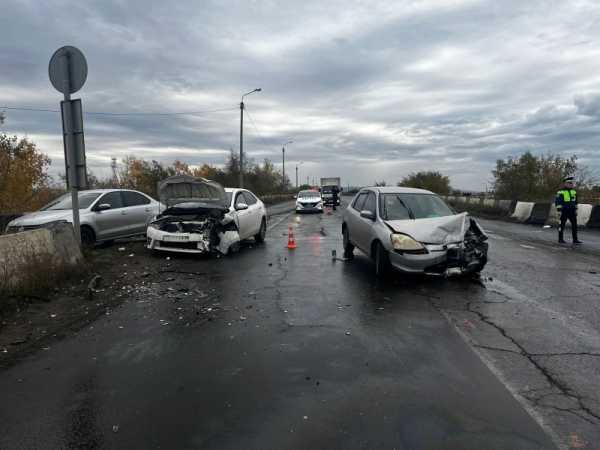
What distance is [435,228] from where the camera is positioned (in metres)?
6.61

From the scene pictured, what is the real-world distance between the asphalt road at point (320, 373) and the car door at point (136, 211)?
4.92 metres

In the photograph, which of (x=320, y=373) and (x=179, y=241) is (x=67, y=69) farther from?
(x=320, y=373)

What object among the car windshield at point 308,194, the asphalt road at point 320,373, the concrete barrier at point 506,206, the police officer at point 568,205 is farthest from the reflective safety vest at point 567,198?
the car windshield at point 308,194

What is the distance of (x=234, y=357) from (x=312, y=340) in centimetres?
86

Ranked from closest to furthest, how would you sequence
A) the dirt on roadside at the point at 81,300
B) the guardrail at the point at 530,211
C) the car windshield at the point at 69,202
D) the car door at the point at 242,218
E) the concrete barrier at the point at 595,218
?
the dirt on roadside at the point at 81,300 → the car windshield at the point at 69,202 → the car door at the point at 242,218 → the concrete barrier at the point at 595,218 → the guardrail at the point at 530,211

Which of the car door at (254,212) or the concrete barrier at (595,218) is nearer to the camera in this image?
the car door at (254,212)

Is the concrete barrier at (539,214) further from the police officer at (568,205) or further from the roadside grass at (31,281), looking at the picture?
the roadside grass at (31,281)

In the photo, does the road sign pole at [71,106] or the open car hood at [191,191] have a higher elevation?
the road sign pole at [71,106]

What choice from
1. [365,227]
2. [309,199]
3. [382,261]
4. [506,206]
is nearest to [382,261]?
[382,261]

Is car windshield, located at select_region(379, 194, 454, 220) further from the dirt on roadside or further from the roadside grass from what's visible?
the roadside grass

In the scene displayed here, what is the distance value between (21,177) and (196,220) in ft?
54.0

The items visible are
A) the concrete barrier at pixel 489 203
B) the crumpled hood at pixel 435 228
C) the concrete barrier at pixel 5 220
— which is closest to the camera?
the crumpled hood at pixel 435 228

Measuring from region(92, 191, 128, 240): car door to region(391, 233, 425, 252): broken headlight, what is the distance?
7.13 metres

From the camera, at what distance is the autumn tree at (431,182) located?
160 ft
